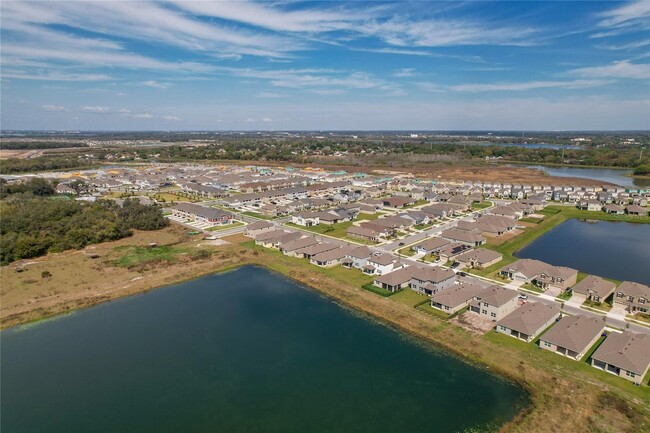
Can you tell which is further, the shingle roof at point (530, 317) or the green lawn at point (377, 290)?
the green lawn at point (377, 290)

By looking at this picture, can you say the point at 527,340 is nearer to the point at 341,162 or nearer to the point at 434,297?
the point at 434,297

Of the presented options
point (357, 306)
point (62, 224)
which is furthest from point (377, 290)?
point (62, 224)

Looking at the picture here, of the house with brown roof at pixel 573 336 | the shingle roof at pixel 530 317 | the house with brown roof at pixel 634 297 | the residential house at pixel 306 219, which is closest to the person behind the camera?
the house with brown roof at pixel 573 336

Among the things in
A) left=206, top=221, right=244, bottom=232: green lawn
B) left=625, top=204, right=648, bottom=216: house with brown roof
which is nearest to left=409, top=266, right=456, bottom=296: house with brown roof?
left=206, top=221, right=244, bottom=232: green lawn

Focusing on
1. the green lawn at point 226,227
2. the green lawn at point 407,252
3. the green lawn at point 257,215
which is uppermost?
the green lawn at point 257,215

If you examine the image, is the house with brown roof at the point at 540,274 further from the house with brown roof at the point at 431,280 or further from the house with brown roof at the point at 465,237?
the house with brown roof at the point at 465,237

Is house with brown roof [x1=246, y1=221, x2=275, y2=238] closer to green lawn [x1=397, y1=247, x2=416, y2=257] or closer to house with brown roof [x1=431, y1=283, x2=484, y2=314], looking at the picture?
green lawn [x1=397, y1=247, x2=416, y2=257]

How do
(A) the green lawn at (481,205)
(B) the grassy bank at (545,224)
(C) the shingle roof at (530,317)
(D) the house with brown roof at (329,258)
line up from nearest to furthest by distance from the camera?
1. (C) the shingle roof at (530,317)
2. (D) the house with brown roof at (329,258)
3. (B) the grassy bank at (545,224)
4. (A) the green lawn at (481,205)

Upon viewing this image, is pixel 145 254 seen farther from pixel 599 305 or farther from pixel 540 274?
pixel 599 305

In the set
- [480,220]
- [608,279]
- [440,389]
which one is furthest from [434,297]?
[480,220]

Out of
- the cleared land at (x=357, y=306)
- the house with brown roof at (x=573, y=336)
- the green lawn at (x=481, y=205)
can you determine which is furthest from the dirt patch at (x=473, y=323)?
the green lawn at (x=481, y=205)
